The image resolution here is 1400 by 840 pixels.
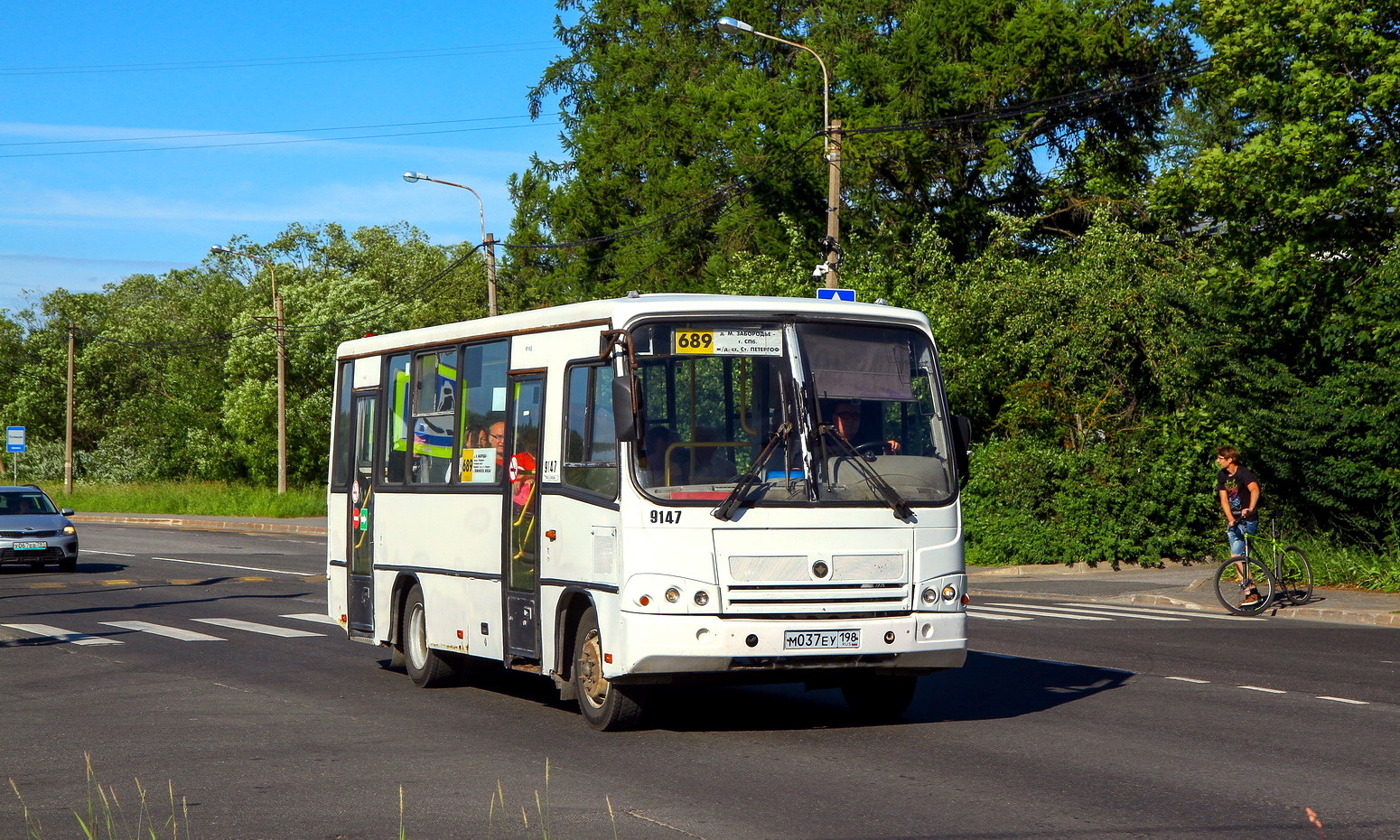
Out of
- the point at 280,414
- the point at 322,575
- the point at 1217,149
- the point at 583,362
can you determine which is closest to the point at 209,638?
the point at 583,362

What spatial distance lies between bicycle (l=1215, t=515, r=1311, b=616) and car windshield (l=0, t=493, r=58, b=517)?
68.2 ft

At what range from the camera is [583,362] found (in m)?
10.2

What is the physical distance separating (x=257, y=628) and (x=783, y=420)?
32.8ft

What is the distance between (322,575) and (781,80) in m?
22.5

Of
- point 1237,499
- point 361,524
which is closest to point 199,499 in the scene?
point 1237,499

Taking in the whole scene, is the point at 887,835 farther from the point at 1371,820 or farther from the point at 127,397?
the point at 127,397

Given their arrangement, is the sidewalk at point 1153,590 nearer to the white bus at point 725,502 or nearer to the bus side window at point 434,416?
the white bus at point 725,502

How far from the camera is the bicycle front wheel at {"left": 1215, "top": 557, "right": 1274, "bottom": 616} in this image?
1936 cm

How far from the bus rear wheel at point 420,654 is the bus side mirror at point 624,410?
3728mm

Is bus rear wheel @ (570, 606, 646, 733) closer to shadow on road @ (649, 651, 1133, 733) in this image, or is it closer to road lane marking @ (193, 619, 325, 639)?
shadow on road @ (649, 651, 1133, 733)

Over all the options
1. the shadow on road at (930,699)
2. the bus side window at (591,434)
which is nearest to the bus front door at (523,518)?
the bus side window at (591,434)

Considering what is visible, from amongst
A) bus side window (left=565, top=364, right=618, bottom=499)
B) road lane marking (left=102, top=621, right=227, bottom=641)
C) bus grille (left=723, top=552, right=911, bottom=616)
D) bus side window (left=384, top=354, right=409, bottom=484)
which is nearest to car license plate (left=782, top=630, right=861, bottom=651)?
bus grille (left=723, top=552, right=911, bottom=616)

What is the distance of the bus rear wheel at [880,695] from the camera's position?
1044 centimetres

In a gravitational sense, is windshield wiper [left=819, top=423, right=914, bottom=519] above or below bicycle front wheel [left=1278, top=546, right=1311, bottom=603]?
above
